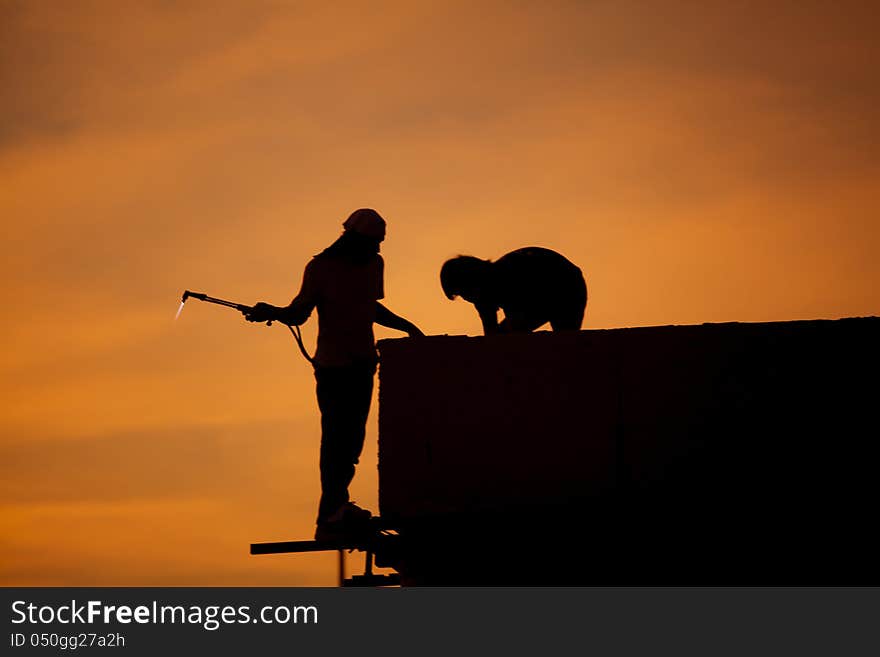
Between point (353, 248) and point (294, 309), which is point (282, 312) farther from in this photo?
point (353, 248)

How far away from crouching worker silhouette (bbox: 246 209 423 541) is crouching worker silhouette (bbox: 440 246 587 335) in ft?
3.15

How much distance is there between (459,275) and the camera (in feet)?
32.3

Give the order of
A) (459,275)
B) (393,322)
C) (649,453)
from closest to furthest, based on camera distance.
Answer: (649,453)
(393,322)
(459,275)

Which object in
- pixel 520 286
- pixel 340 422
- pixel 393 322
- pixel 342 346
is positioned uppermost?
pixel 520 286

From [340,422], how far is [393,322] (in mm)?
888

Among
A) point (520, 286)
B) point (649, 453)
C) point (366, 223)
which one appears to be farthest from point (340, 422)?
point (649, 453)

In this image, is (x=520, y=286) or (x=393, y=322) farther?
(x=520, y=286)

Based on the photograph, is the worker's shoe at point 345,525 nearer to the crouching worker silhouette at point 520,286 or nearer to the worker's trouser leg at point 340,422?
the worker's trouser leg at point 340,422

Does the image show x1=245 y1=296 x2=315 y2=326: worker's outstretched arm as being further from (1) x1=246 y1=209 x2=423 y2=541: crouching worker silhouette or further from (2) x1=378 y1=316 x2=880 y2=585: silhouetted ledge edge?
(2) x1=378 y1=316 x2=880 y2=585: silhouetted ledge edge

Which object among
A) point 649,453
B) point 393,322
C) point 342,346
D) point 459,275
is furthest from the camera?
point 459,275

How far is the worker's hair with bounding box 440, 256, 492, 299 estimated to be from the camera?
32.3 feet

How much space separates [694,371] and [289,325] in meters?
2.60

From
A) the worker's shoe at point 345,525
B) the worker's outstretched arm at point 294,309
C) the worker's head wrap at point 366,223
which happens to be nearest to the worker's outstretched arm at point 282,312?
the worker's outstretched arm at point 294,309

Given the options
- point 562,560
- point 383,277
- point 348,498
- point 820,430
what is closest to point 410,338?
point 383,277
